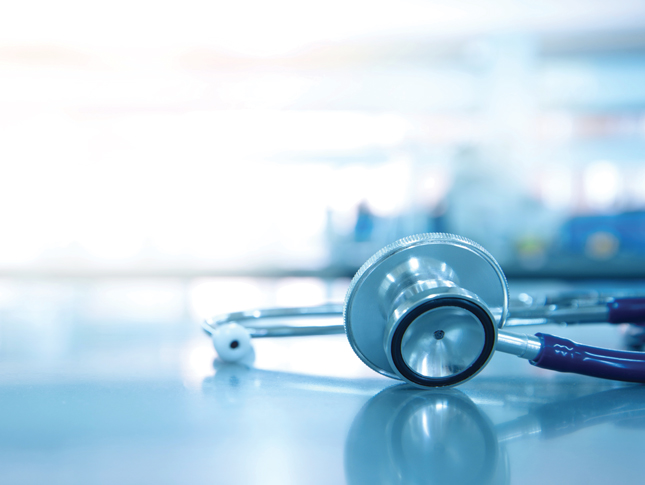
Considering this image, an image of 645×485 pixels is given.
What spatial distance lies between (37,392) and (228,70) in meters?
4.10

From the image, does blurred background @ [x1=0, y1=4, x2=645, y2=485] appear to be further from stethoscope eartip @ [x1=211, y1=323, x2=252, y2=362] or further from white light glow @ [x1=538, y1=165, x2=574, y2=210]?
stethoscope eartip @ [x1=211, y1=323, x2=252, y2=362]

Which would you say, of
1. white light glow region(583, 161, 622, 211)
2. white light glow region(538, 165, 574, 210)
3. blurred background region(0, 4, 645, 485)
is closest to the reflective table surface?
blurred background region(0, 4, 645, 485)

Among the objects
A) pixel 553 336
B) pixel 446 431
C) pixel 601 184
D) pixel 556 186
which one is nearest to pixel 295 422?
pixel 446 431

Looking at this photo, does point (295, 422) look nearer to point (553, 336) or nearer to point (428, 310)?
point (428, 310)

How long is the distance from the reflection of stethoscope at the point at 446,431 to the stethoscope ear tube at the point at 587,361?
3 centimetres

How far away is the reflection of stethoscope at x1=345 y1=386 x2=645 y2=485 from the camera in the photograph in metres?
0.35

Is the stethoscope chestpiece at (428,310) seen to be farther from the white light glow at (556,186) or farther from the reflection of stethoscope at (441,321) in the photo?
the white light glow at (556,186)

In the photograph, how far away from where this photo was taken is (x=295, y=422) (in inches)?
17.6

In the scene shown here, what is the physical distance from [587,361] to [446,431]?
0.58 feet

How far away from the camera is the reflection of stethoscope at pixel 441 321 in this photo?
1.42ft

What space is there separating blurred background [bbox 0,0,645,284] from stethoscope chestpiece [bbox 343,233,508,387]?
2817 mm

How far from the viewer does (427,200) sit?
432 cm

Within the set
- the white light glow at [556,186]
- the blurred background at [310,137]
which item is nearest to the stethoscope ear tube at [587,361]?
the blurred background at [310,137]

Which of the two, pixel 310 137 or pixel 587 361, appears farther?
pixel 310 137
